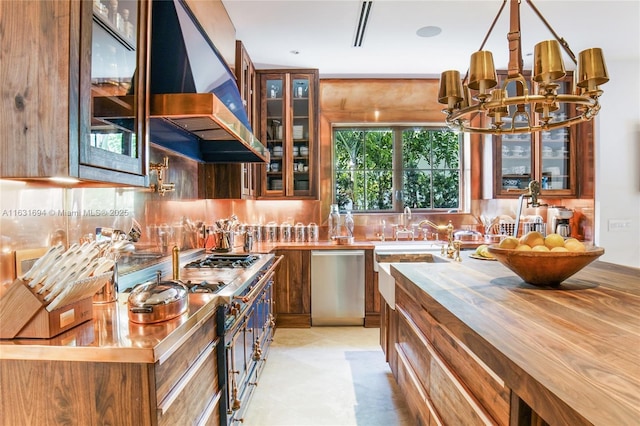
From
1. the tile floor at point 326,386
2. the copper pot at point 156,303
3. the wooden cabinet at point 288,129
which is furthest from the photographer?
the wooden cabinet at point 288,129

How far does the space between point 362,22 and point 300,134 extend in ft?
4.73

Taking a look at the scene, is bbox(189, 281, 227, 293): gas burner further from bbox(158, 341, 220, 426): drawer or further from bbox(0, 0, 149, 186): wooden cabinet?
bbox(0, 0, 149, 186): wooden cabinet

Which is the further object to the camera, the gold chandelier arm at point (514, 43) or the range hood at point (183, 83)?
the gold chandelier arm at point (514, 43)

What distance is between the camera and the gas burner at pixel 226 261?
2516mm

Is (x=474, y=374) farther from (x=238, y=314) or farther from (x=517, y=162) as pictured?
(x=517, y=162)

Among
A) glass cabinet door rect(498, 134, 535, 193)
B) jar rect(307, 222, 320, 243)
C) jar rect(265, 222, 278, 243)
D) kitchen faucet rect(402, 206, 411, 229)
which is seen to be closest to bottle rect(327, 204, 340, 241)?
jar rect(307, 222, 320, 243)

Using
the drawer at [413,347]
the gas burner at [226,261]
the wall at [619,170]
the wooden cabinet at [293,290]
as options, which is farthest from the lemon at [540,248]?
the wall at [619,170]

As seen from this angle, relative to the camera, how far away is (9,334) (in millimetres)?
1082

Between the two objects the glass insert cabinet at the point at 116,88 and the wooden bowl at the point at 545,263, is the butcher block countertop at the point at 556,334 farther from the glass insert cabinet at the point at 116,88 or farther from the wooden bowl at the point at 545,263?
the glass insert cabinet at the point at 116,88

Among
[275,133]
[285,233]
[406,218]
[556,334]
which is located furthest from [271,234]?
[556,334]

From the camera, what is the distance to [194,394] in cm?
138

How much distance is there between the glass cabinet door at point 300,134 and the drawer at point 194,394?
2.77 m

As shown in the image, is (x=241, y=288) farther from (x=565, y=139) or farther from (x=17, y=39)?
(x=565, y=139)

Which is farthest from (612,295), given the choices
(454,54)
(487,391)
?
(454,54)
